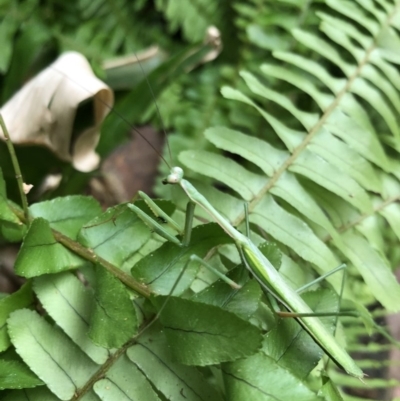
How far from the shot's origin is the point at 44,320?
1134mm

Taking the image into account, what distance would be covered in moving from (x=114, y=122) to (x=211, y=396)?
1.19m

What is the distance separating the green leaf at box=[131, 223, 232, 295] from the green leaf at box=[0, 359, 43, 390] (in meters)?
0.35

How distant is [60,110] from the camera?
67.2 inches

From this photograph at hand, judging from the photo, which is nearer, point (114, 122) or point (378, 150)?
point (378, 150)

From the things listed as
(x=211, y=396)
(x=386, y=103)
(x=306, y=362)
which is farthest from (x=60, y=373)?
(x=386, y=103)

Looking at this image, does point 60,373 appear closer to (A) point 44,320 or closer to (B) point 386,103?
(A) point 44,320

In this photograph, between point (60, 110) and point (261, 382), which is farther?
point (60, 110)

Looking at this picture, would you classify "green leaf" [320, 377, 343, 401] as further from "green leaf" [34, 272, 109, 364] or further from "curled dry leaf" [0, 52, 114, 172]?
"curled dry leaf" [0, 52, 114, 172]

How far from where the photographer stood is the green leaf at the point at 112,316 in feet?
3.51

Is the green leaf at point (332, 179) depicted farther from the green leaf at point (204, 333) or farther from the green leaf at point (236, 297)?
the green leaf at point (204, 333)

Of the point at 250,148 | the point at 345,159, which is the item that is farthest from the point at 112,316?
the point at 345,159

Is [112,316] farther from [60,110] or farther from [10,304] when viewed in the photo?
[60,110]

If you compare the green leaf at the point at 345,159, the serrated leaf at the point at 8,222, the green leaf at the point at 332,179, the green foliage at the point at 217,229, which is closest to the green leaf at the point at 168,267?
the green foliage at the point at 217,229

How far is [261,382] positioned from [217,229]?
44 centimetres
